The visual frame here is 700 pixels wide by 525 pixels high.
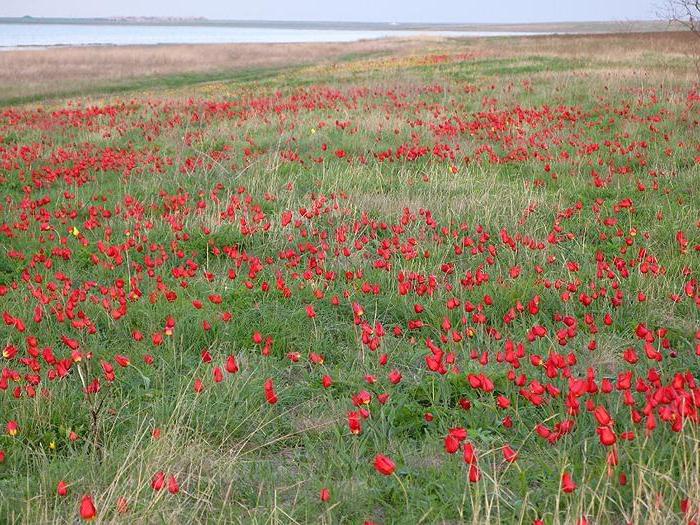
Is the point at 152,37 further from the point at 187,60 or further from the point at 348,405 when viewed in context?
the point at 348,405

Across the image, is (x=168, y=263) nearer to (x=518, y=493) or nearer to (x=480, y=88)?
(x=518, y=493)

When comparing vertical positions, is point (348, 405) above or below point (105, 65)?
below

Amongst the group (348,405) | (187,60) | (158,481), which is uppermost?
(187,60)

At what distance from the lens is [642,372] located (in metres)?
3.46

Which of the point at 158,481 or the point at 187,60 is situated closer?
the point at 158,481

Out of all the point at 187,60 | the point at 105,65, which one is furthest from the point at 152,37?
the point at 105,65

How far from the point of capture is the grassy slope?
8.32 feet

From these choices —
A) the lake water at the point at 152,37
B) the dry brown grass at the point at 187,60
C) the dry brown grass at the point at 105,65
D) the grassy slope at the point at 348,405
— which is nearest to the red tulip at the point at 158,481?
the grassy slope at the point at 348,405

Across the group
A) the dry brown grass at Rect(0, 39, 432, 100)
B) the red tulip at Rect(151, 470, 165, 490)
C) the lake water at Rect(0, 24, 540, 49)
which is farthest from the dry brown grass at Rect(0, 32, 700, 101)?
the lake water at Rect(0, 24, 540, 49)

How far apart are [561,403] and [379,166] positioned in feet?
18.5

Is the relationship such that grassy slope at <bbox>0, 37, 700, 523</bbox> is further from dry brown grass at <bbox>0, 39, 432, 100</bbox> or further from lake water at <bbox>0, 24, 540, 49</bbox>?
lake water at <bbox>0, 24, 540, 49</bbox>

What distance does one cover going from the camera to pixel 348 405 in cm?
332

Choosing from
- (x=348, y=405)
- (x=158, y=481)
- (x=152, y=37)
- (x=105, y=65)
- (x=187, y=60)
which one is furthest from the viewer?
(x=152, y=37)

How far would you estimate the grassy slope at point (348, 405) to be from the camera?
254 cm
